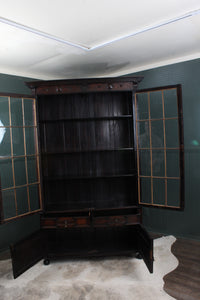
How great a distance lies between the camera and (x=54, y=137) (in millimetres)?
3195

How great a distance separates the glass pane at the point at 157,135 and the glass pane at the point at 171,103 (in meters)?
0.24

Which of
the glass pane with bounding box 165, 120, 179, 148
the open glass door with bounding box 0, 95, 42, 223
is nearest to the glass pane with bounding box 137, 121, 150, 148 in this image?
the glass pane with bounding box 165, 120, 179, 148

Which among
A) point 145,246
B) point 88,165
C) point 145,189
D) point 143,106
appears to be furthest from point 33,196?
point 143,106

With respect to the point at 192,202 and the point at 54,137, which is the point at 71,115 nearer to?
the point at 54,137

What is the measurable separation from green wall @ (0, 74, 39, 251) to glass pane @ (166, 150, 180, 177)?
223 cm

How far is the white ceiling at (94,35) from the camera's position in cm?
188

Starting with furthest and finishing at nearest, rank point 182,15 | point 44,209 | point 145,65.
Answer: point 145,65 < point 44,209 < point 182,15

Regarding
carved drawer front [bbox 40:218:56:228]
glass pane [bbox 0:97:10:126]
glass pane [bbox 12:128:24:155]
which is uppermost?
glass pane [bbox 0:97:10:126]

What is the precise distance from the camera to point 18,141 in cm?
312

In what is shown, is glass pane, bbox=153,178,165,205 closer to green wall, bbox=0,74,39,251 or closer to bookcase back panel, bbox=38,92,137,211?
bookcase back panel, bbox=38,92,137,211

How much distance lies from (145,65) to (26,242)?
289 cm

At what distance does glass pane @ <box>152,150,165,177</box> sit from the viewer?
3320 millimetres

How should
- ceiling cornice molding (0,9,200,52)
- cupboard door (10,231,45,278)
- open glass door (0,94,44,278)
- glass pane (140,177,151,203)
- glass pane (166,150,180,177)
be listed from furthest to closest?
glass pane (140,177,151,203)
glass pane (166,150,180,177)
open glass door (0,94,44,278)
cupboard door (10,231,45,278)
ceiling cornice molding (0,9,200,52)

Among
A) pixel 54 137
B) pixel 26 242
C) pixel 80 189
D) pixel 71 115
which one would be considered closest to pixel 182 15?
pixel 71 115
